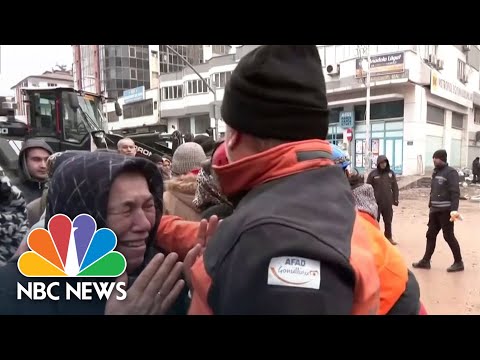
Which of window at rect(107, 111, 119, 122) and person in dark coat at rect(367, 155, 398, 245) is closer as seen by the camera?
window at rect(107, 111, 119, 122)

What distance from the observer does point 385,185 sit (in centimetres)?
259

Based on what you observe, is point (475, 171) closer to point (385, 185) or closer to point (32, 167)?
point (385, 185)

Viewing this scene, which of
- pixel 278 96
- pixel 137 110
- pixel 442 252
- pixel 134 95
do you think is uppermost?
pixel 134 95

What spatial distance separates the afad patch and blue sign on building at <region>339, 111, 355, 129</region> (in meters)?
1.18

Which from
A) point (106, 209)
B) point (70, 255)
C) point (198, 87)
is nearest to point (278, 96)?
point (106, 209)

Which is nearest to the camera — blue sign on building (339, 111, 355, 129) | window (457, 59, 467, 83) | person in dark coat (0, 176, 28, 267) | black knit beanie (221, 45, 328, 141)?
black knit beanie (221, 45, 328, 141)

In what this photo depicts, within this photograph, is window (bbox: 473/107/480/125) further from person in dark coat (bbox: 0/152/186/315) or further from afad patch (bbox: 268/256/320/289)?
afad patch (bbox: 268/256/320/289)

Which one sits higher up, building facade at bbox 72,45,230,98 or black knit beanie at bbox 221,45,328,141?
building facade at bbox 72,45,230,98

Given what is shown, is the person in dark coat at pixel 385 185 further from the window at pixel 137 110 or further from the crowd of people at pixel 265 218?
the crowd of people at pixel 265 218

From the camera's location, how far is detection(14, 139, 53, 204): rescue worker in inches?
57.6

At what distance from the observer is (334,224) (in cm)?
71

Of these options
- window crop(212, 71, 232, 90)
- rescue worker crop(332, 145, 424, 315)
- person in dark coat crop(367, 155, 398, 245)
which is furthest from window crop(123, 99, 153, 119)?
rescue worker crop(332, 145, 424, 315)

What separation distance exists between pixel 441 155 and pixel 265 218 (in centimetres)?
229
